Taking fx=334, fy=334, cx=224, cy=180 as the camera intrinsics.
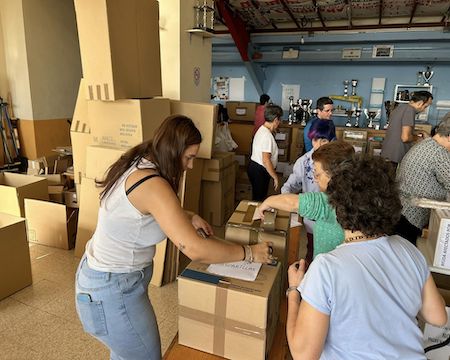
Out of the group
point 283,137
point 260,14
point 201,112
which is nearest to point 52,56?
point 201,112

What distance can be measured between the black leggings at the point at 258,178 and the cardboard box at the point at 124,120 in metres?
1.12

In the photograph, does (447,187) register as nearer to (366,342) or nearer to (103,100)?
(366,342)

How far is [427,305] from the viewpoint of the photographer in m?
0.92

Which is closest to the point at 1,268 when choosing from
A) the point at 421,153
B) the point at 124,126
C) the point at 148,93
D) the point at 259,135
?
the point at 124,126

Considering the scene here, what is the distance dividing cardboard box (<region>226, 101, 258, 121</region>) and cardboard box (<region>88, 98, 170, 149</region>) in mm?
3025

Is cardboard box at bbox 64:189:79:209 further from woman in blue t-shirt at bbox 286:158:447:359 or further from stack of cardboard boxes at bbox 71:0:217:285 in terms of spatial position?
woman in blue t-shirt at bbox 286:158:447:359

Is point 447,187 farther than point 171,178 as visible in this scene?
Yes

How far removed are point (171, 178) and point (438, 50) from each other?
5537 mm

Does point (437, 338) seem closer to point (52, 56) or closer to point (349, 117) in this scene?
point (349, 117)

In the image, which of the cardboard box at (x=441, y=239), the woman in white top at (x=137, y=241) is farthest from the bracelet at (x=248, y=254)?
the cardboard box at (x=441, y=239)

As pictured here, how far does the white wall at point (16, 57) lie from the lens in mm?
4203

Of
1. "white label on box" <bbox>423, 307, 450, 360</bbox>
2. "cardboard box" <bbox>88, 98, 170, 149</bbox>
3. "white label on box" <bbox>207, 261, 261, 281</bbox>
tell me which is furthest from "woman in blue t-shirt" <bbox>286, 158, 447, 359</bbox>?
"cardboard box" <bbox>88, 98, 170, 149</bbox>

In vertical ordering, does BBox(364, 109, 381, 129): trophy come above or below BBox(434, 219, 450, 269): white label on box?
above

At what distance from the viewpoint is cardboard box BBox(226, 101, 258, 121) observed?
5.56 m
